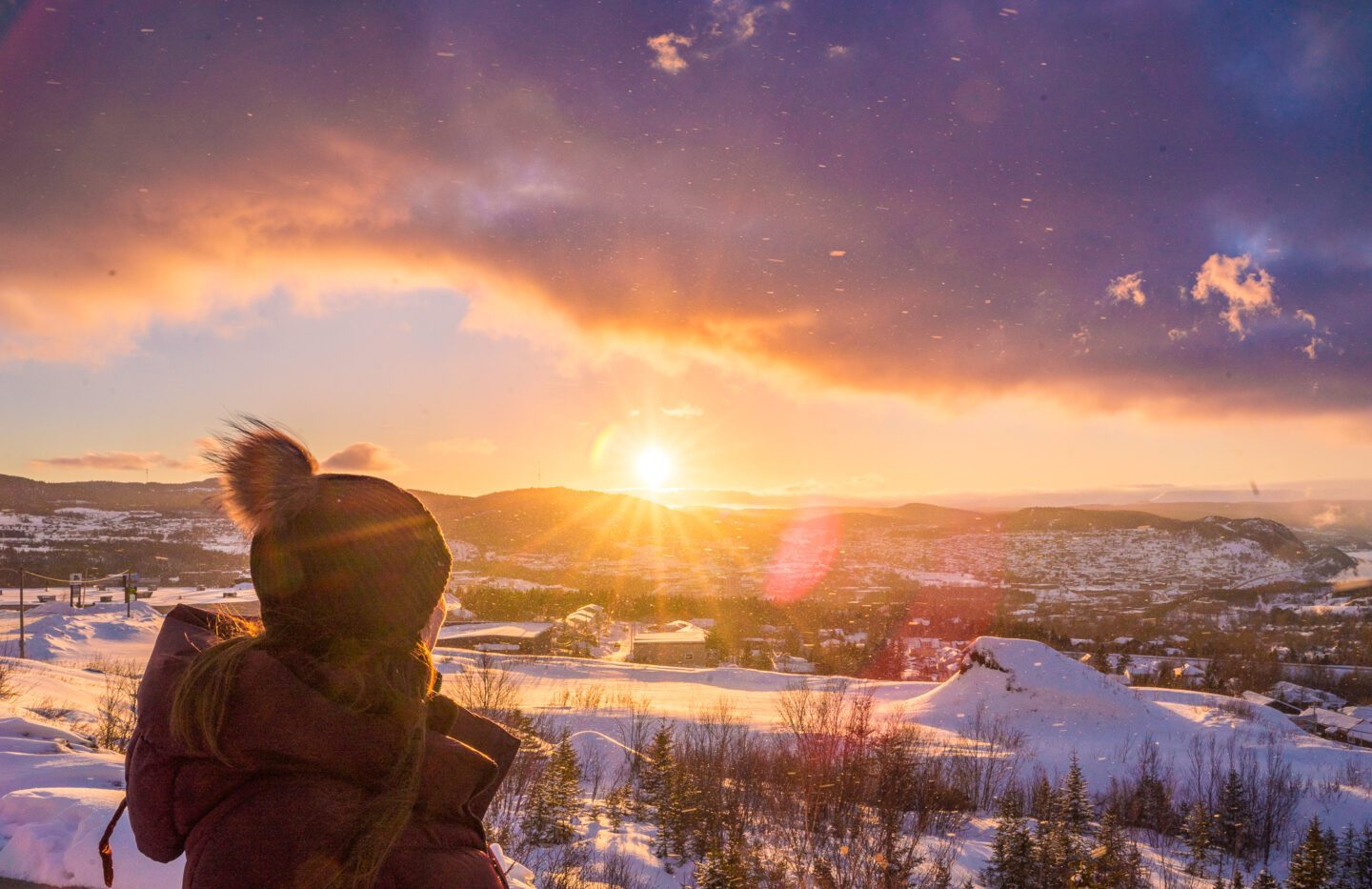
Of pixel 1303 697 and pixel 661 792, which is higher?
pixel 661 792

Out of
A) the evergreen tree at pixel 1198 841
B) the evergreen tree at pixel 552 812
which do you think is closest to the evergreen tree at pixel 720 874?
the evergreen tree at pixel 552 812

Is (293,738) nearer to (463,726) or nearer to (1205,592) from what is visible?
(463,726)

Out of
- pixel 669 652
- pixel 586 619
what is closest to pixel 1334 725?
pixel 669 652

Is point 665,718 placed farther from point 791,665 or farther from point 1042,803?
point 791,665

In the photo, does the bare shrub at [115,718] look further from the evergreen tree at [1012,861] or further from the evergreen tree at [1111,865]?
the evergreen tree at [1111,865]

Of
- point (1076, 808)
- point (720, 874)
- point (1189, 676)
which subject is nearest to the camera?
point (720, 874)

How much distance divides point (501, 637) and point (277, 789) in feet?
175

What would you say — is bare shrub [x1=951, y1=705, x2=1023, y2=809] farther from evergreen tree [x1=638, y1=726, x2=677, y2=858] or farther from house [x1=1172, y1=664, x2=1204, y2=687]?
house [x1=1172, y1=664, x2=1204, y2=687]

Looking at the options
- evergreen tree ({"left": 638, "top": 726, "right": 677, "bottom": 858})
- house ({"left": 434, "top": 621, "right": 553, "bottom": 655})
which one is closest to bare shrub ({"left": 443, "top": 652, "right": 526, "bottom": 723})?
evergreen tree ({"left": 638, "top": 726, "right": 677, "bottom": 858})

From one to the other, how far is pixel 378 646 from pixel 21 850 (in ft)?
12.9

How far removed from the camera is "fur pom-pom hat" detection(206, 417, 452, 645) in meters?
1.42

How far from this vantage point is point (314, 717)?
4.17ft

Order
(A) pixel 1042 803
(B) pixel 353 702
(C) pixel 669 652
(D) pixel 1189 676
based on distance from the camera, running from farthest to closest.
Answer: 1. (C) pixel 669 652
2. (D) pixel 1189 676
3. (A) pixel 1042 803
4. (B) pixel 353 702

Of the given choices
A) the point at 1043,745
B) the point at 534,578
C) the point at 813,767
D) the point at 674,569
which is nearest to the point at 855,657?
the point at 1043,745
